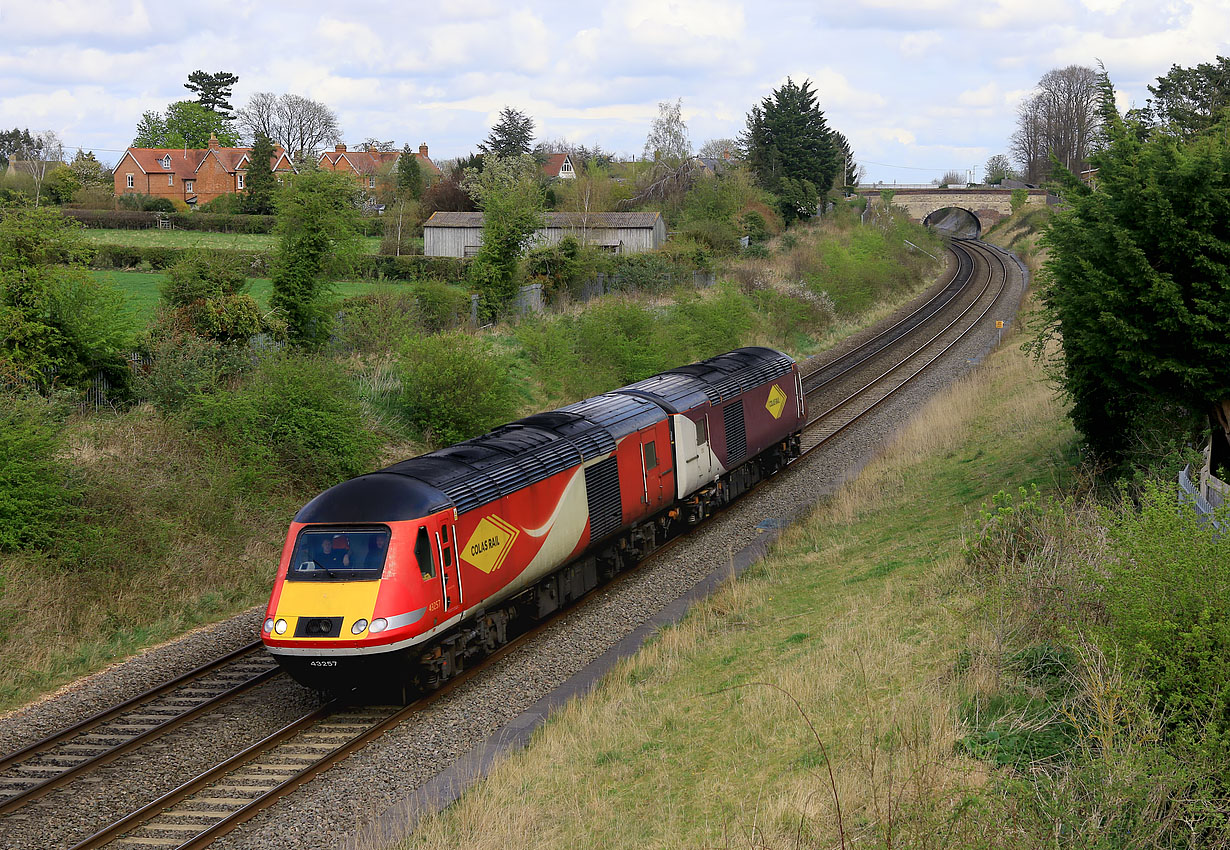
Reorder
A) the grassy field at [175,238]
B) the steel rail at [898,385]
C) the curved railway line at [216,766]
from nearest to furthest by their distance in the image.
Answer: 1. the curved railway line at [216,766]
2. the steel rail at [898,385]
3. the grassy field at [175,238]

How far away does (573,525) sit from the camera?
645 inches

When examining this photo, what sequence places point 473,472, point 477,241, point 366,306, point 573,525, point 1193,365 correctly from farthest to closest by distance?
point 477,241
point 366,306
point 573,525
point 473,472
point 1193,365

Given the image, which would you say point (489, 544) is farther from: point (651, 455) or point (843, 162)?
point (843, 162)

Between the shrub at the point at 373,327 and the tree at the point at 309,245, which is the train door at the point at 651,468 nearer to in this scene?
the shrub at the point at 373,327

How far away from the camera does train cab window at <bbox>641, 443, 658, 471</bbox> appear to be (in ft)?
61.9

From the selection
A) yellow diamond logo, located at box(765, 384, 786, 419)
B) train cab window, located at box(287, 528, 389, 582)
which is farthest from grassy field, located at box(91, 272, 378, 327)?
train cab window, located at box(287, 528, 389, 582)

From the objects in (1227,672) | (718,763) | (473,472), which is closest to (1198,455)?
(1227,672)

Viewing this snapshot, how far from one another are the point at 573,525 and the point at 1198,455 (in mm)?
9109

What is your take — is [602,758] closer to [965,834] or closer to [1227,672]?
[965,834]

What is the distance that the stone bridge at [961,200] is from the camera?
333ft

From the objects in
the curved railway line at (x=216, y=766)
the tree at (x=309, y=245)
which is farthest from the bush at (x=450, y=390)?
the curved railway line at (x=216, y=766)

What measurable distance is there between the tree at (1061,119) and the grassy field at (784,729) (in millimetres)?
106192

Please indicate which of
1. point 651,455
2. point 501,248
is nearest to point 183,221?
point 501,248

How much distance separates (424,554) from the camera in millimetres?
12930
